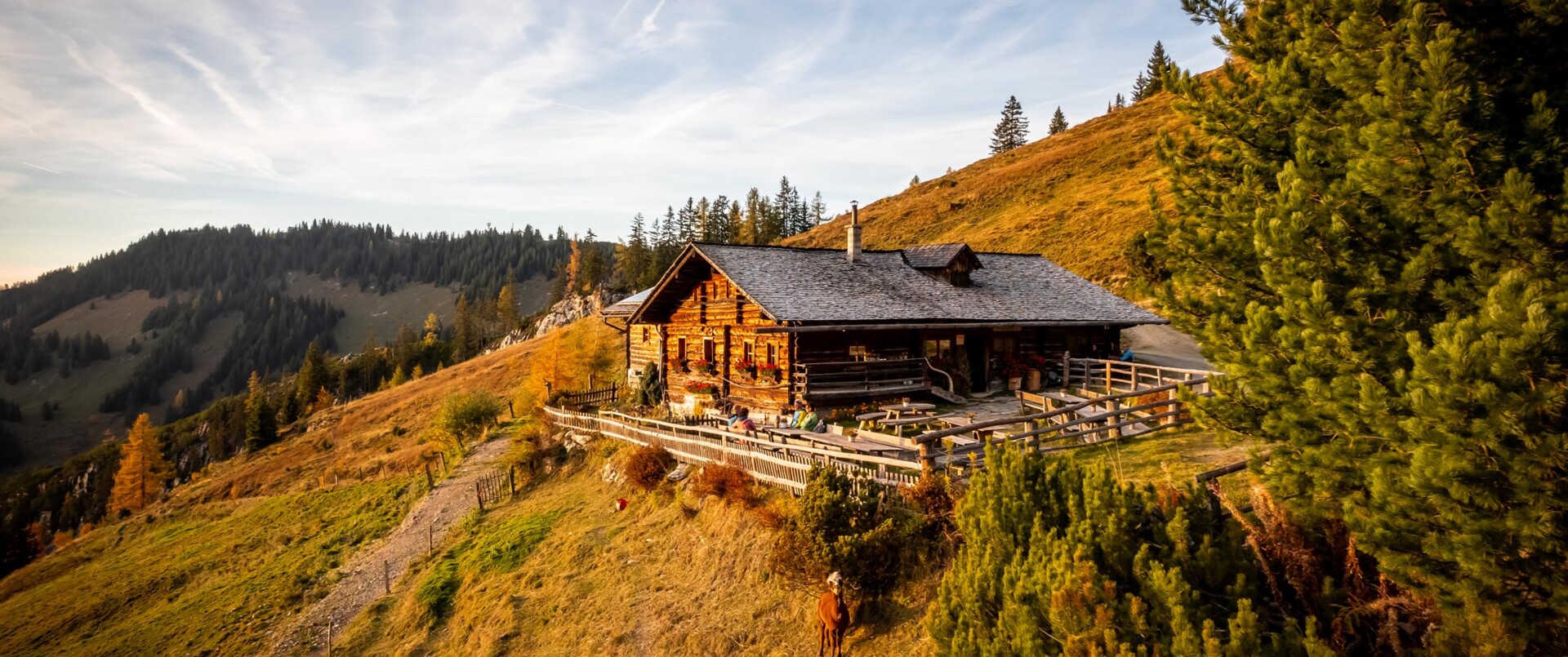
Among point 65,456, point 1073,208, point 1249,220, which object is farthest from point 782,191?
point 65,456

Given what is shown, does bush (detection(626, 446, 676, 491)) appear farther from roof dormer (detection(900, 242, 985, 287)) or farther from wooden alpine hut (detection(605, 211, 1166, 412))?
roof dormer (detection(900, 242, 985, 287))

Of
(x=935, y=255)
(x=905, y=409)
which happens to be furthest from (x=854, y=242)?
(x=905, y=409)

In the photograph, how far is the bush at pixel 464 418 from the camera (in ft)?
119

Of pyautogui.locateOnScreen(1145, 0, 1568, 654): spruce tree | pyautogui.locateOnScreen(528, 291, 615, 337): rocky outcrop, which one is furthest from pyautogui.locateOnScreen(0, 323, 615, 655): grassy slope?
pyautogui.locateOnScreen(528, 291, 615, 337): rocky outcrop

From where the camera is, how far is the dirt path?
1902cm

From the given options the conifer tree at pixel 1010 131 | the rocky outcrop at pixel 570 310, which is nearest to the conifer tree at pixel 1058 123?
the conifer tree at pixel 1010 131

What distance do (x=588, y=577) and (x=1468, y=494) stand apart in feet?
50.1

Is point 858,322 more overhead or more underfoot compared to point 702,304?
more underfoot

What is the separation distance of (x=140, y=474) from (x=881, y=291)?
276 ft

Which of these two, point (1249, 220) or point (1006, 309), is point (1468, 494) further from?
point (1006, 309)

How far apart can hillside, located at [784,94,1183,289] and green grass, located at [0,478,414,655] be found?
151 ft

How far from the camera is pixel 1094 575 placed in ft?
18.2

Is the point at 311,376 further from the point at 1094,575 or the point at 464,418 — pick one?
the point at 1094,575

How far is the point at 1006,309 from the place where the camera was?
25.9m
